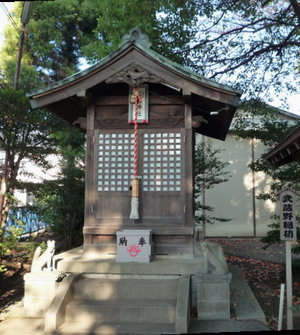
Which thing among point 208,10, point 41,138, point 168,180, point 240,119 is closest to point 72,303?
point 168,180

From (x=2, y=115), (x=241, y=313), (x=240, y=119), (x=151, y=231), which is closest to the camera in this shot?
(x=241, y=313)

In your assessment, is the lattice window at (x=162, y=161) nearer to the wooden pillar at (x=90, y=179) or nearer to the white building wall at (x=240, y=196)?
the wooden pillar at (x=90, y=179)

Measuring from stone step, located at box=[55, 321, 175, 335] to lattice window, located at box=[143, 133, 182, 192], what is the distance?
3.24 m

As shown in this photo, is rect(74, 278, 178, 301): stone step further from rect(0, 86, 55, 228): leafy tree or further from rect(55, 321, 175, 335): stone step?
rect(0, 86, 55, 228): leafy tree

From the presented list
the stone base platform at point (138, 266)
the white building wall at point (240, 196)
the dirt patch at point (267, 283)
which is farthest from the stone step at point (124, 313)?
the white building wall at point (240, 196)

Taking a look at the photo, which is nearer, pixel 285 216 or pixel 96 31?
pixel 285 216

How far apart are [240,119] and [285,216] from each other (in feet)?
22.2

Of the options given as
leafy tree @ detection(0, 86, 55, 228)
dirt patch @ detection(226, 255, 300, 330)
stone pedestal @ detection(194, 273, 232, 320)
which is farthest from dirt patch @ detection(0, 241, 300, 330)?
leafy tree @ detection(0, 86, 55, 228)

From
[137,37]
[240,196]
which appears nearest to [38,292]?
[137,37]

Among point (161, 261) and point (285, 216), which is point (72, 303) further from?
point (285, 216)

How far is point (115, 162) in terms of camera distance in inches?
325

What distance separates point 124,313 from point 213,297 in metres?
1.67

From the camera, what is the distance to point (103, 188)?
26.9 ft

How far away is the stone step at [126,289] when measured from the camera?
21.1ft
